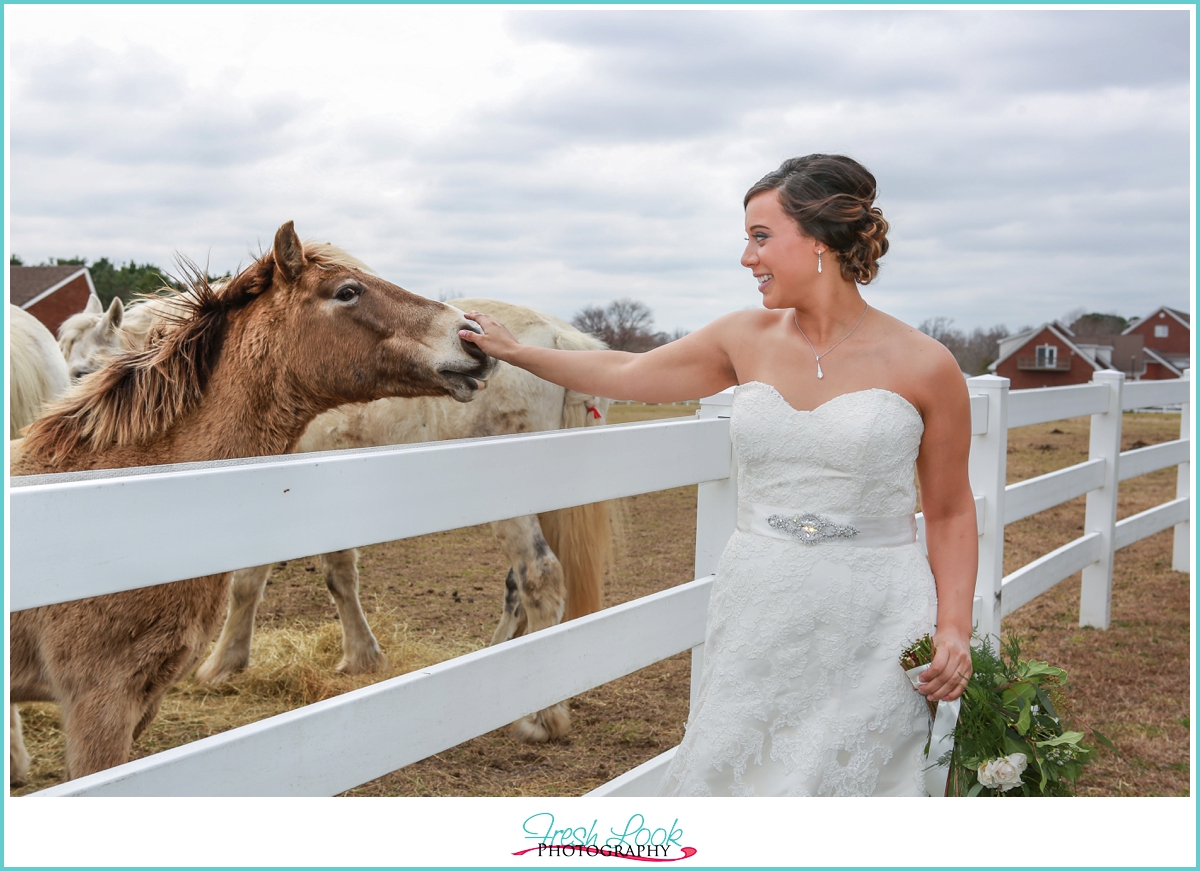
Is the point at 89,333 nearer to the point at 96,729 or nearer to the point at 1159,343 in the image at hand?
the point at 96,729

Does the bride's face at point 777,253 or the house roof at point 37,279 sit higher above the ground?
the house roof at point 37,279

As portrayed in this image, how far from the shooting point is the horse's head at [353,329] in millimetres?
2416

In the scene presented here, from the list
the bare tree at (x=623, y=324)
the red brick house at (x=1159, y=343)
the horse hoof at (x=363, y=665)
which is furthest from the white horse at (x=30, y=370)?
the red brick house at (x=1159, y=343)

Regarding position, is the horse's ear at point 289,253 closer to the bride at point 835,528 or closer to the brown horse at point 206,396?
the brown horse at point 206,396

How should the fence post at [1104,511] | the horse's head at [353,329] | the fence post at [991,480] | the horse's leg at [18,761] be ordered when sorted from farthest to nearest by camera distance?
the fence post at [1104,511], the fence post at [991,480], the horse's leg at [18,761], the horse's head at [353,329]

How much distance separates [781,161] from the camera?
6.44ft

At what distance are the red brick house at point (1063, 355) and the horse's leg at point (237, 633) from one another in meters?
43.1

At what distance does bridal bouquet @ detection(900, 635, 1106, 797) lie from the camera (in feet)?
5.86

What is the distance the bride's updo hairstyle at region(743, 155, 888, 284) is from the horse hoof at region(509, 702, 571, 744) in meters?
2.89

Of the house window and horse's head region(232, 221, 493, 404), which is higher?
the house window

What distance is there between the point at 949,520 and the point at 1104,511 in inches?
188

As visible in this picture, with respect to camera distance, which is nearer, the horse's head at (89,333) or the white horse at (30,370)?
the white horse at (30,370)

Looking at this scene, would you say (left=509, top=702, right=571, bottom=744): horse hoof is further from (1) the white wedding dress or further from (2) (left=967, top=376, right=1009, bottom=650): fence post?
(1) the white wedding dress

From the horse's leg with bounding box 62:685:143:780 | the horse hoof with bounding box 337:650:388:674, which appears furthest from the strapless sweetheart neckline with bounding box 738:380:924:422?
the horse hoof with bounding box 337:650:388:674
